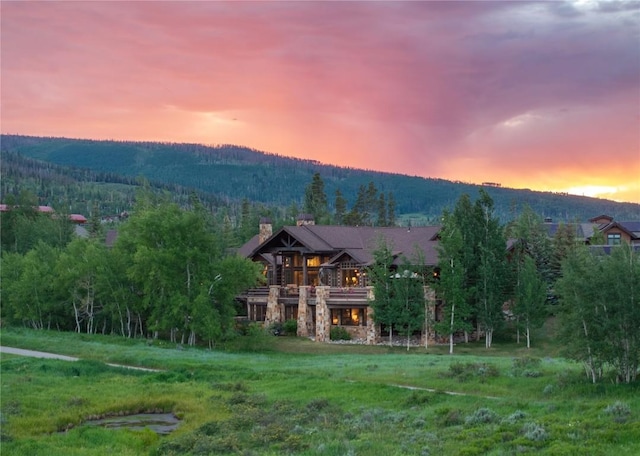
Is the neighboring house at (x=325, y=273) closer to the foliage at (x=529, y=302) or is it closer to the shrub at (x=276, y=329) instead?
the shrub at (x=276, y=329)

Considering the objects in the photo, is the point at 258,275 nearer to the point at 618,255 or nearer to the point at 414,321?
the point at 414,321

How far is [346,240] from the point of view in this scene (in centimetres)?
5822

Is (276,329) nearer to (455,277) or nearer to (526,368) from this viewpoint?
(455,277)

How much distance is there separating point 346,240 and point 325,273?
144 inches

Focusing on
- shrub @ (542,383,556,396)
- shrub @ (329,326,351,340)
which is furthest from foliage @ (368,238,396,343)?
shrub @ (542,383,556,396)

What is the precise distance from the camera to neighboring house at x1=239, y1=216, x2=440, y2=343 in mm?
50844

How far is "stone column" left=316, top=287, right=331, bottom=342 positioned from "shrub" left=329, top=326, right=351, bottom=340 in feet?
1.57

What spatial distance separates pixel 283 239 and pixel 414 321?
52.0 ft

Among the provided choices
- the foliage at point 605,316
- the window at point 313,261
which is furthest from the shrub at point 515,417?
the window at point 313,261

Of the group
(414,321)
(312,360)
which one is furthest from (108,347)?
(414,321)

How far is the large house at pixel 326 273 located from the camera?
50594mm

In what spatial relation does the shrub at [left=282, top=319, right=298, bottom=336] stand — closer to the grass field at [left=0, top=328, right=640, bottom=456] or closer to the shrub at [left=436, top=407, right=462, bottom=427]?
the grass field at [left=0, top=328, right=640, bottom=456]

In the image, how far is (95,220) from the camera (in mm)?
102438

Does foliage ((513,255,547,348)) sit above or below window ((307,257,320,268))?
below
